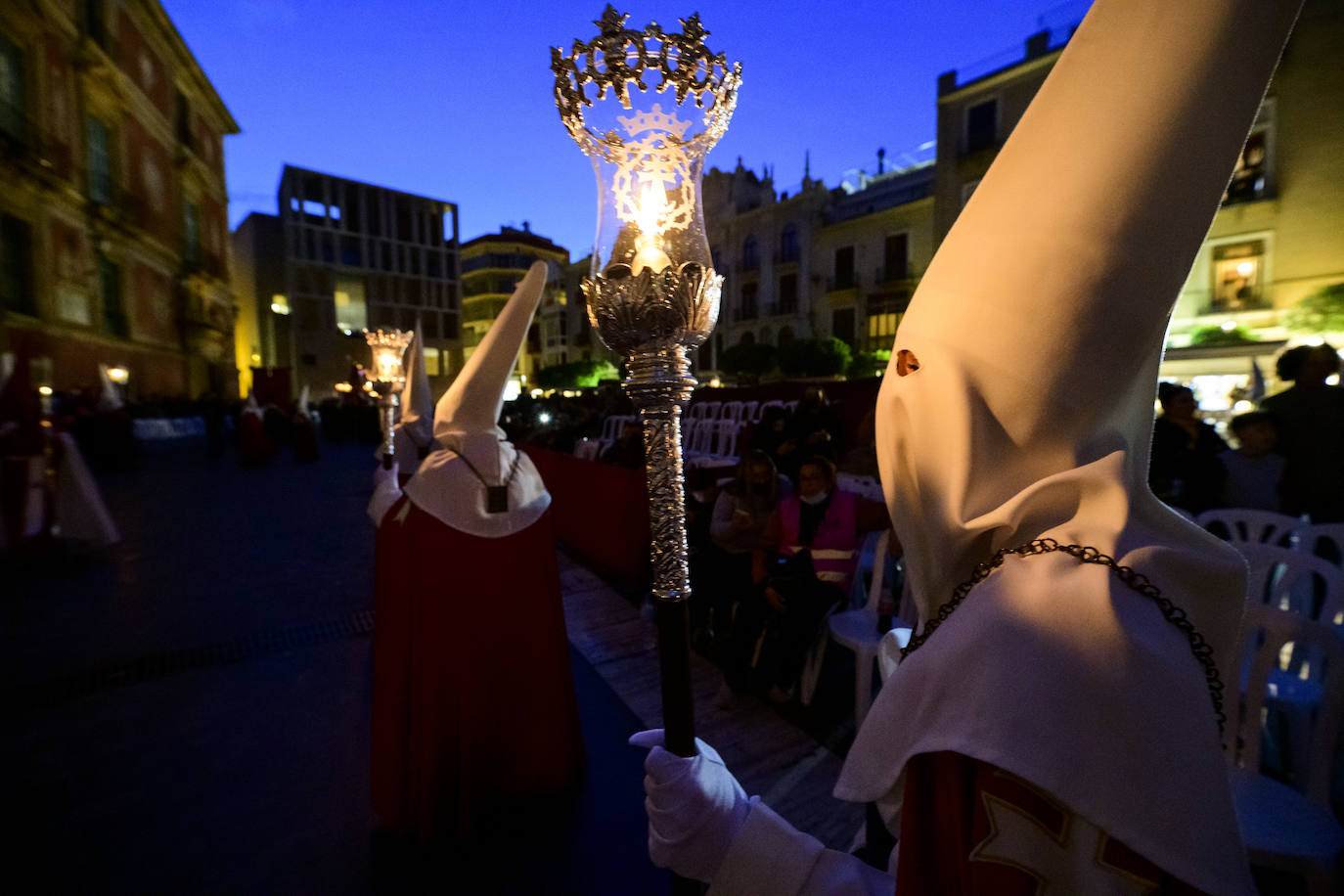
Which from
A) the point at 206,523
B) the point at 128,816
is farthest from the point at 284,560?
the point at 128,816

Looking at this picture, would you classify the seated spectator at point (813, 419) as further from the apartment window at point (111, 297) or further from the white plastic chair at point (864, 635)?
the apartment window at point (111, 297)

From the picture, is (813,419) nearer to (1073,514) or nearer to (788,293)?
(1073,514)

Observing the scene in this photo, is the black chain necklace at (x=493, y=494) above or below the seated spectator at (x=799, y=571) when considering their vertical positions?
above

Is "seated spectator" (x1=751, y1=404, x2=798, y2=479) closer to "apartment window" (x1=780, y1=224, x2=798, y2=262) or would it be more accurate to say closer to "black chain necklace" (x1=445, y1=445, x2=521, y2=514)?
"black chain necklace" (x1=445, y1=445, x2=521, y2=514)

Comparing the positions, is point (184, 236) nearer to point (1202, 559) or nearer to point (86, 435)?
point (86, 435)

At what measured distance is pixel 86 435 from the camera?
12.5 meters

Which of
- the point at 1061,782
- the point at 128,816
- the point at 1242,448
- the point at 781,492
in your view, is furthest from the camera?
the point at 781,492

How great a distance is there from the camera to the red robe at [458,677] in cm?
224

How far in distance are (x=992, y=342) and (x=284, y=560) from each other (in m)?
7.32

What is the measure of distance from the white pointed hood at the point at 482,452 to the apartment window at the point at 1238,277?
1924 centimetres

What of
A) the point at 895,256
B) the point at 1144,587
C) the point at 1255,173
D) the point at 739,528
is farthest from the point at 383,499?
the point at 895,256

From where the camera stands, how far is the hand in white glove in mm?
990

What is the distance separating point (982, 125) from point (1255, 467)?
20558mm

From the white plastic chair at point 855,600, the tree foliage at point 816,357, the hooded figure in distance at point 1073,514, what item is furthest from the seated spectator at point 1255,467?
the tree foliage at point 816,357
